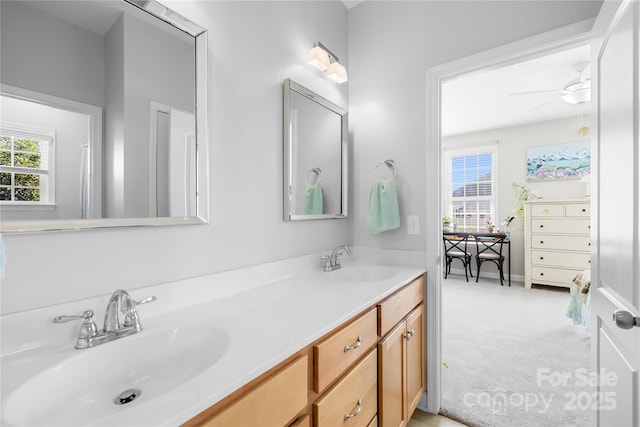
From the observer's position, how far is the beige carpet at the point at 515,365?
1822mm

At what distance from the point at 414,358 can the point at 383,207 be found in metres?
0.88

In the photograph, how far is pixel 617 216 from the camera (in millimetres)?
1022

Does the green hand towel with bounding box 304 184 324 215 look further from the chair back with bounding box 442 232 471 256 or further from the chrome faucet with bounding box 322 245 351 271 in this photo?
the chair back with bounding box 442 232 471 256

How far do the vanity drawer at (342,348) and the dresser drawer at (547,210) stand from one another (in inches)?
172

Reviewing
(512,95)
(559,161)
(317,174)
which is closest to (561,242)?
(559,161)

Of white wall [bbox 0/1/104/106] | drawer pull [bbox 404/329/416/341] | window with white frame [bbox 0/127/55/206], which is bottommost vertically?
drawer pull [bbox 404/329/416/341]

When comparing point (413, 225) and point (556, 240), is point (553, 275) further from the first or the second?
point (413, 225)

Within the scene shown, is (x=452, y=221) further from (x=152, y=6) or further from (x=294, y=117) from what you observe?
(x=152, y=6)

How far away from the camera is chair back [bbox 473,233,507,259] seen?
4.90 meters

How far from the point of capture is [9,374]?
683 mm

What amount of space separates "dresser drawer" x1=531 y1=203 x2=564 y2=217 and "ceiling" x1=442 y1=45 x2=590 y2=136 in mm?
1328

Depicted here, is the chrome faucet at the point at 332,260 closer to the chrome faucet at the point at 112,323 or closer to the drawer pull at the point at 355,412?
the drawer pull at the point at 355,412

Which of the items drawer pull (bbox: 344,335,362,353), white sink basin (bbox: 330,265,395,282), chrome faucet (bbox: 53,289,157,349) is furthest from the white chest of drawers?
chrome faucet (bbox: 53,289,157,349)

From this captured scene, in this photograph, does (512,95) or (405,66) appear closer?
(405,66)
